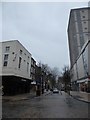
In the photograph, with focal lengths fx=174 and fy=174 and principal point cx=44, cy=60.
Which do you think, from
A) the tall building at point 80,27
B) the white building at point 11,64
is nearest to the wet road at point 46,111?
the white building at point 11,64

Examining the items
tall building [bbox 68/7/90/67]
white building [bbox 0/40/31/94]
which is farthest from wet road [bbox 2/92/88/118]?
tall building [bbox 68/7/90/67]

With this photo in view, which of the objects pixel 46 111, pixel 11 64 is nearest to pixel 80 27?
pixel 11 64

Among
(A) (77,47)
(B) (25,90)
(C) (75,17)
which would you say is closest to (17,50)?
(B) (25,90)

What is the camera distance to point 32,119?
9.73 m

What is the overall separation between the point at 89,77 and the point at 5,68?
2311cm

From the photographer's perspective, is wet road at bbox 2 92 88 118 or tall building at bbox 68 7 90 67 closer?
wet road at bbox 2 92 88 118

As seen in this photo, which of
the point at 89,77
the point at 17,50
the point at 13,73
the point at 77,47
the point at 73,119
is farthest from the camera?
the point at 77,47

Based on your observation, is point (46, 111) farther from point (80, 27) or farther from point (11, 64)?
point (80, 27)

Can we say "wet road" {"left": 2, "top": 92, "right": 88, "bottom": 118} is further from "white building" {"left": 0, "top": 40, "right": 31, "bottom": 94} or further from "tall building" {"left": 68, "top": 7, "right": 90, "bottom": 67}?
"tall building" {"left": 68, "top": 7, "right": 90, "bottom": 67}

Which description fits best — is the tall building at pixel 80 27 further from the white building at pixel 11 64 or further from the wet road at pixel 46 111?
the wet road at pixel 46 111

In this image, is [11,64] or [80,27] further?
[80,27]

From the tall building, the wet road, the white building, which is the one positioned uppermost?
the tall building

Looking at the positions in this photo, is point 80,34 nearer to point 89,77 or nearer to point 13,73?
point 89,77

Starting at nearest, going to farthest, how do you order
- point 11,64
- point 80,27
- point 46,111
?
point 46,111 < point 11,64 < point 80,27
